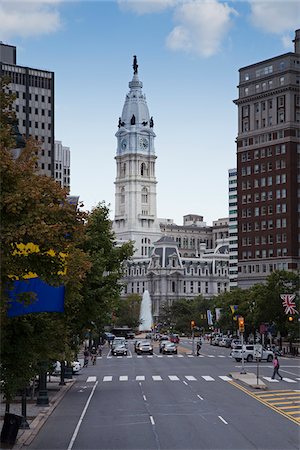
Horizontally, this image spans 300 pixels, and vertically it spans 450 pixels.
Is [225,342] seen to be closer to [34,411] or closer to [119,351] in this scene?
[119,351]

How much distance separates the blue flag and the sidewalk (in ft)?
18.7

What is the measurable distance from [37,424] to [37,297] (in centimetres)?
1224

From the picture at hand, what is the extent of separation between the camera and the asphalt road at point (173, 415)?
30.4 m

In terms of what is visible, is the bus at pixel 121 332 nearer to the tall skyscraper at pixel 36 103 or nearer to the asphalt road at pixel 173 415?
the tall skyscraper at pixel 36 103

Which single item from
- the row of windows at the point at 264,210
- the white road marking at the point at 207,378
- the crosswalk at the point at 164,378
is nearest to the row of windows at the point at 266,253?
the row of windows at the point at 264,210

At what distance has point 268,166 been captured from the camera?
465 ft

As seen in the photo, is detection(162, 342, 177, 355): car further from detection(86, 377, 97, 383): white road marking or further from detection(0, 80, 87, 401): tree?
detection(0, 80, 87, 401): tree

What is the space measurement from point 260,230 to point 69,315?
4108 inches

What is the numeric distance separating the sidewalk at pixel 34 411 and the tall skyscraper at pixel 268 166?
82.4m

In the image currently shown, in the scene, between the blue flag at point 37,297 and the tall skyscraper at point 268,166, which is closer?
the blue flag at point 37,297

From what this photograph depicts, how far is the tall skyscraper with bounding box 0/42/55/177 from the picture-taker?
162250 mm

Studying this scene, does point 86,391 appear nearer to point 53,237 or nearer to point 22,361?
point 22,361

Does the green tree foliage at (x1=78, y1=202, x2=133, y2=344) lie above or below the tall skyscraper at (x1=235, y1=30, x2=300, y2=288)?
below

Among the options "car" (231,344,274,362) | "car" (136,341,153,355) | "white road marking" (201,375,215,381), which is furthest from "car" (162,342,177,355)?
"white road marking" (201,375,215,381)
